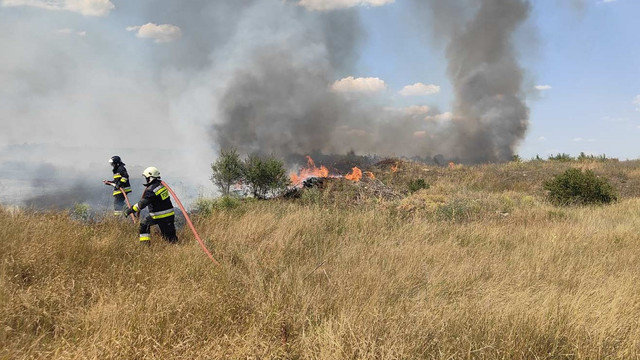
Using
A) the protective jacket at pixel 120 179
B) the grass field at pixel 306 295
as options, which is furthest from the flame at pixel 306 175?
the grass field at pixel 306 295

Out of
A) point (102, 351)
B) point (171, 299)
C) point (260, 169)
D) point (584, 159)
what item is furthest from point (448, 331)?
→ point (584, 159)

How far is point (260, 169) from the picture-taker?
1641cm

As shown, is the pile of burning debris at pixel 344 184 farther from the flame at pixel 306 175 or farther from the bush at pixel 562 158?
the bush at pixel 562 158

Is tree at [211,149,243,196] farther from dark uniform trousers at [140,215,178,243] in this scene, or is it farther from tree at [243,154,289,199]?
dark uniform trousers at [140,215,178,243]

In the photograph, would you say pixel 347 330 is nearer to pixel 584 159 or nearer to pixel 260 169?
pixel 260 169

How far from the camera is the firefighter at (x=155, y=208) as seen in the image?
566 cm

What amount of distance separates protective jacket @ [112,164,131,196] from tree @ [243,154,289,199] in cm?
728

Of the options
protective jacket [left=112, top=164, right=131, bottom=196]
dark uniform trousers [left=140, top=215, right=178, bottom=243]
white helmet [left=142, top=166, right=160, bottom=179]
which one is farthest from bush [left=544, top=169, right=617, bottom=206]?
protective jacket [left=112, top=164, right=131, bottom=196]

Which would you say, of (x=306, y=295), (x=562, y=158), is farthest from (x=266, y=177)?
(x=562, y=158)

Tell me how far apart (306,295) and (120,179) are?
7445 mm

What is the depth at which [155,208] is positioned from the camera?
19.0 feet

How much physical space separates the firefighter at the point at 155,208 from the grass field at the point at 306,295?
0.27 metres

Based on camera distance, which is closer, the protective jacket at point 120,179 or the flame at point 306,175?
the protective jacket at point 120,179

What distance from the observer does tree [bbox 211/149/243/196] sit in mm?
17984
